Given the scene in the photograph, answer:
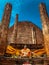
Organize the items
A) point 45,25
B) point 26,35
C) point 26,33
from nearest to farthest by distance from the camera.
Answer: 1. point 45,25
2. point 26,35
3. point 26,33

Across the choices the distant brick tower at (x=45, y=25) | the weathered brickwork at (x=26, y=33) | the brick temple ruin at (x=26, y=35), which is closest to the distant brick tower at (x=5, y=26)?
the brick temple ruin at (x=26, y=35)

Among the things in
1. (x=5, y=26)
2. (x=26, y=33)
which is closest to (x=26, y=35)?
(x=26, y=33)

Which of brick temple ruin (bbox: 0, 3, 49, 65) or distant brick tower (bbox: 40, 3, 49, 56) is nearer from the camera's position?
brick temple ruin (bbox: 0, 3, 49, 65)

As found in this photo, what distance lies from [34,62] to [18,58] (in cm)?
87

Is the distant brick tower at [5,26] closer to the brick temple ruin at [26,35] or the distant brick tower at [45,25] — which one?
the brick temple ruin at [26,35]

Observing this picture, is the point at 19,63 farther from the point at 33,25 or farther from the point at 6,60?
the point at 33,25

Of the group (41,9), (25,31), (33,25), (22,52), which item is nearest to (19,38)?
(25,31)

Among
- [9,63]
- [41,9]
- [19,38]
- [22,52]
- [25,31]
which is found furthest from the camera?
[25,31]

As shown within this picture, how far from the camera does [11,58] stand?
25.2 feet

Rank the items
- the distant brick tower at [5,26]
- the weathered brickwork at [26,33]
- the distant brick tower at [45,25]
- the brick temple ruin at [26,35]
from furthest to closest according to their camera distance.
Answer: the weathered brickwork at [26,33]
the distant brick tower at [45,25]
the distant brick tower at [5,26]
the brick temple ruin at [26,35]

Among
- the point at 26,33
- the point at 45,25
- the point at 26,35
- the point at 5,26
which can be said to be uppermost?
the point at 26,33

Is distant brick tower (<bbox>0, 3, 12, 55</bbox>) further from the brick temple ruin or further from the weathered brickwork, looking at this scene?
the weathered brickwork

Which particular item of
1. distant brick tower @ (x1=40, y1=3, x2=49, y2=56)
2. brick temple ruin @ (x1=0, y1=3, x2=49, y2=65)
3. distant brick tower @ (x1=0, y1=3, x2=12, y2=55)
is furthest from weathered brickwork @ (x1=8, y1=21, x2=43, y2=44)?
distant brick tower @ (x1=0, y1=3, x2=12, y2=55)

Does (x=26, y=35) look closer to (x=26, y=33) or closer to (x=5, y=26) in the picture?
(x=26, y=33)
